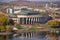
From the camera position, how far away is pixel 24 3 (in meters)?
2.59

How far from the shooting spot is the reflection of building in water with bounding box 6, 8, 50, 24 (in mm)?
2570

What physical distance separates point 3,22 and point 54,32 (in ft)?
2.30

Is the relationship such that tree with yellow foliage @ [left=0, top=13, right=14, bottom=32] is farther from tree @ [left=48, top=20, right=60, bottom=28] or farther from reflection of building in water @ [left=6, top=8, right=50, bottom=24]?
tree @ [left=48, top=20, right=60, bottom=28]

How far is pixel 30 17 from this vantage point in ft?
8.46

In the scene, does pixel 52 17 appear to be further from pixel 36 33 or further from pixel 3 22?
pixel 3 22

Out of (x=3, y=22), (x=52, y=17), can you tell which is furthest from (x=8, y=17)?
(x=52, y=17)

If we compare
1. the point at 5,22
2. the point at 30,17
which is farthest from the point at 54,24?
the point at 5,22

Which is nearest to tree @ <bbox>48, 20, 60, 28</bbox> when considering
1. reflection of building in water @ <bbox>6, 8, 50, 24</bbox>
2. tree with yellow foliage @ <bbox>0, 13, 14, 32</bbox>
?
reflection of building in water @ <bbox>6, 8, 50, 24</bbox>

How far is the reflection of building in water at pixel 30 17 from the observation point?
2.57 m

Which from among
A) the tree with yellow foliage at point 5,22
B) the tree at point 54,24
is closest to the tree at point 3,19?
the tree with yellow foliage at point 5,22

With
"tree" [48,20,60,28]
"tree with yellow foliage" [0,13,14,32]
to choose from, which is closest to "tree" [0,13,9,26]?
"tree with yellow foliage" [0,13,14,32]

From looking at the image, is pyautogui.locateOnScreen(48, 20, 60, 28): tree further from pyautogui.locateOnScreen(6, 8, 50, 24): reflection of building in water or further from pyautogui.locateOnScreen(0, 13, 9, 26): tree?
pyautogui.locateOnScreen(0, 13, 9, 26): tree

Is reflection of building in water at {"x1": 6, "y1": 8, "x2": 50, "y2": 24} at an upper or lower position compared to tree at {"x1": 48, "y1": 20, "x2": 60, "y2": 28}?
upper

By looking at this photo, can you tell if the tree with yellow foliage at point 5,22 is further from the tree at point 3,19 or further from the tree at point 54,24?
the tree at point 54,24
